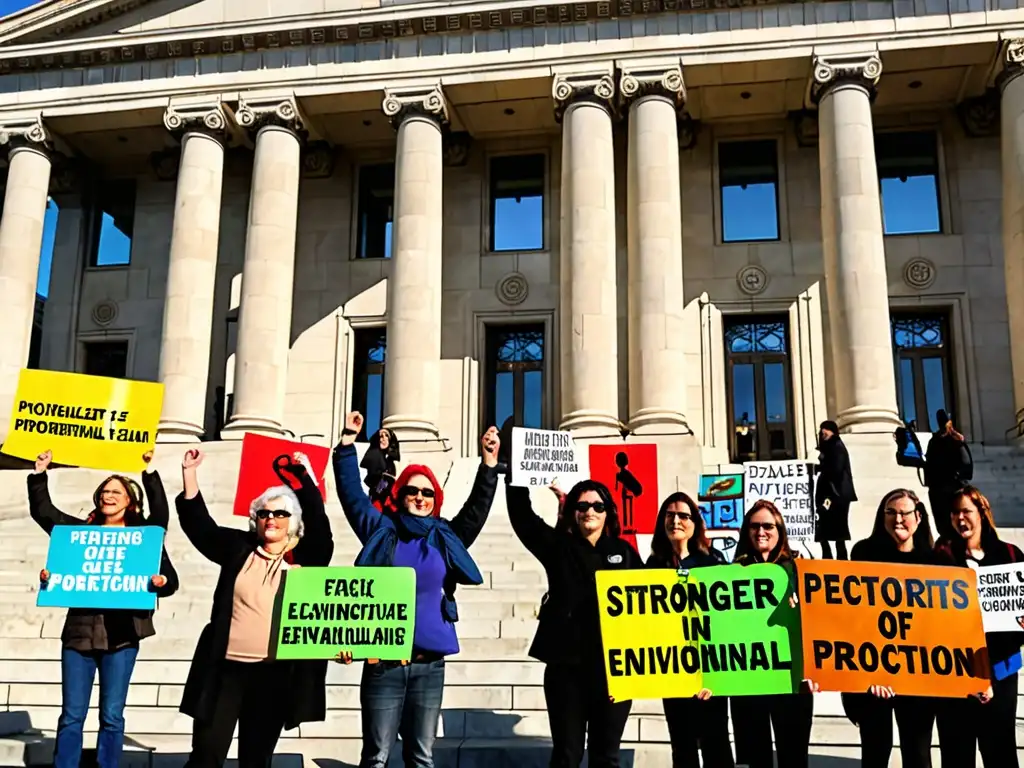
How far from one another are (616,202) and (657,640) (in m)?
21.2

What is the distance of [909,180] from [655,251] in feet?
28.4

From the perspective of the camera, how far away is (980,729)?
670 centimetres

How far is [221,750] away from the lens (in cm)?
632

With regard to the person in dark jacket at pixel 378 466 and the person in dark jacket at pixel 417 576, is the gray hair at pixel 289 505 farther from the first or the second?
the person in dark jacket at pixel 378 466

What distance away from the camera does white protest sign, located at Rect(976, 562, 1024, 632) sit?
22.2ft

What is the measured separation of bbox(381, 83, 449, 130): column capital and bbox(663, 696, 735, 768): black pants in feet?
66.7

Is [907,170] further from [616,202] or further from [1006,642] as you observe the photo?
[1006,642]

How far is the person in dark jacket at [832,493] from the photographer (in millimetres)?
→ 13977

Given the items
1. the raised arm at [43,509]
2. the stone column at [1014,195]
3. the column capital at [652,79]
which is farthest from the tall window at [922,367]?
the raised arm at [43,509]

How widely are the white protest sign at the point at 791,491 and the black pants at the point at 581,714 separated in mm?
7866

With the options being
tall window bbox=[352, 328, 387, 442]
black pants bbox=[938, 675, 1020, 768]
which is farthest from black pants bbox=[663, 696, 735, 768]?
tall window bbox=[352, 328, 387, 442]

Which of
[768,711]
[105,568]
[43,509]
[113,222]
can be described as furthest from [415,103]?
[768,711]

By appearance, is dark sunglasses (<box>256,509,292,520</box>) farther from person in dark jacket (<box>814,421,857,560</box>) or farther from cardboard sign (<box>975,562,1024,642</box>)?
person in dark jacket (<box>814,421,857,560</box>)

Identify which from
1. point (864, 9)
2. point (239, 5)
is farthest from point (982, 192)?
point (239, 5)
